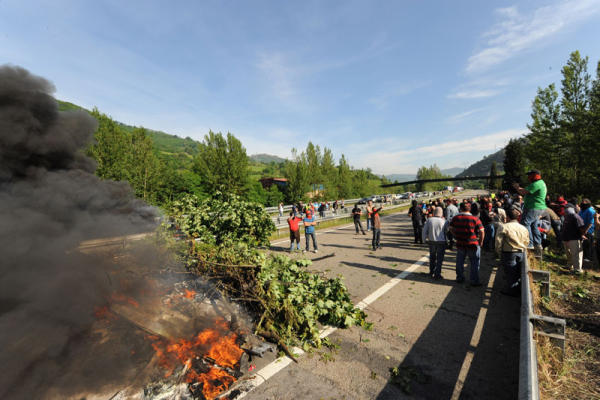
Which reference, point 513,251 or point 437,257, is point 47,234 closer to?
point 437,257

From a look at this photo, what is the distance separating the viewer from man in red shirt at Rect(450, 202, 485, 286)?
610cm

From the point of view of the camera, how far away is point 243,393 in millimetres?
3162

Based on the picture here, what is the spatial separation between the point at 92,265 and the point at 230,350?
3.19m

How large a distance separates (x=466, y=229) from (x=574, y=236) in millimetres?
3050

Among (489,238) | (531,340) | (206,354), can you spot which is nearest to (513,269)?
(531,340)

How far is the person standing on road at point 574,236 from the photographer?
21.0 feet

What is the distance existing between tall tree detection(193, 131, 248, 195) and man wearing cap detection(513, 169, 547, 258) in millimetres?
29331

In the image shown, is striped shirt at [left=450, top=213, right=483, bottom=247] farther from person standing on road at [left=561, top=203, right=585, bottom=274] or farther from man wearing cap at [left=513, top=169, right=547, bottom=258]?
person standing on road at [left=561, top=203, right=585, bottom=274]

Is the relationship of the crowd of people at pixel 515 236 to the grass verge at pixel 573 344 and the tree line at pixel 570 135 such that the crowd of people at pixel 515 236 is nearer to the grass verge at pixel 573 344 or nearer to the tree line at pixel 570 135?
the grass verge at pixel 573 344

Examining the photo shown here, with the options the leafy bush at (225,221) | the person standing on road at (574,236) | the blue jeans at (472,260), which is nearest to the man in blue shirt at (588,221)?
the person standing on road at (574,236)

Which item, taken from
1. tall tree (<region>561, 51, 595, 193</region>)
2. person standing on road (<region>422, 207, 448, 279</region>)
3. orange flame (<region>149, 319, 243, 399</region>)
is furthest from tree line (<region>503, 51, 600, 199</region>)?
orange flame (<region>149, 319, 243, 399</region>)

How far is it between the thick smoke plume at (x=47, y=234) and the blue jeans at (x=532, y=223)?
954 cm

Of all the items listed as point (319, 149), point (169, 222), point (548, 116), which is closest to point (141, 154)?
point (169, 222)

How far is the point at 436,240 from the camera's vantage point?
6.73 m
